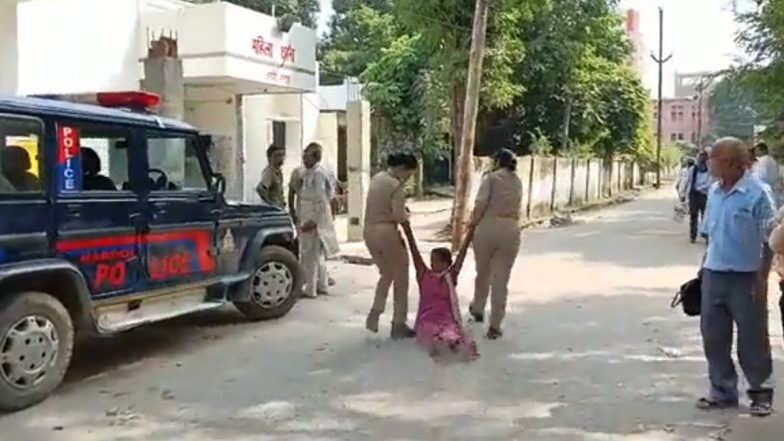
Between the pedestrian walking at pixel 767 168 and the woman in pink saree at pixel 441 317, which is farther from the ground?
the pedestrian walking at pixel 767 168

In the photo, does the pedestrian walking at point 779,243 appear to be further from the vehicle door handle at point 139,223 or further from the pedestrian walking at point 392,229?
the vehicle door handle at point 139,223

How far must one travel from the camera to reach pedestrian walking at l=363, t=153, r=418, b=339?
790cm

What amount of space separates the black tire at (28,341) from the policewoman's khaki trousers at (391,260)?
266 centimetres

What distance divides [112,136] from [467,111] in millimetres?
10064

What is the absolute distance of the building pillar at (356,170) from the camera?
17297 millimetres

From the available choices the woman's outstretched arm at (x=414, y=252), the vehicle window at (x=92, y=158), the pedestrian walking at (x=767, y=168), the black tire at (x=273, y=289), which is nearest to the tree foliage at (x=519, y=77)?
the pedestrian walking at (x=767, y=168)

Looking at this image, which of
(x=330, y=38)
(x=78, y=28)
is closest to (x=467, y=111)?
(x=78, y=28)

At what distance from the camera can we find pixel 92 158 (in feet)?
22.4

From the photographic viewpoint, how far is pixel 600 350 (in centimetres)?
786

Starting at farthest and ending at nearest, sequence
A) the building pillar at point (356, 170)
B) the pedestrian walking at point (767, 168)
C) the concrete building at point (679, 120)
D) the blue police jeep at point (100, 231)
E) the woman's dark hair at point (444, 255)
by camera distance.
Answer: the concrete building at point (679, 120) < the building pillar at point (356, 170) < the pedestrian walking at point (767, 168) < the woman's dark hair at point (444, 255) < the blue police jeep at point (100, 231)

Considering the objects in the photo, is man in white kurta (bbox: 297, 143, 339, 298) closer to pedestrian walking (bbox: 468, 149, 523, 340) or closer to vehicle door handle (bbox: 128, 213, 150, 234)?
pedestrian walking (bbox: 468, 149, 523, 340)

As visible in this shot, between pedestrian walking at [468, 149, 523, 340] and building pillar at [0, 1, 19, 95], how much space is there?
787cm

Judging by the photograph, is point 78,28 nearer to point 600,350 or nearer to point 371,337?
point 371,337

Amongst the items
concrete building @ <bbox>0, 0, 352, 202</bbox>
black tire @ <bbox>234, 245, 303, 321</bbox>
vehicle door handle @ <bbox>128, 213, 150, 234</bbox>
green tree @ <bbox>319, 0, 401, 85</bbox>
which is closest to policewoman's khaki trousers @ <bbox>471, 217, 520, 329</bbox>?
black tire @ <bbox>234, 245, 303, 321</bbox>
